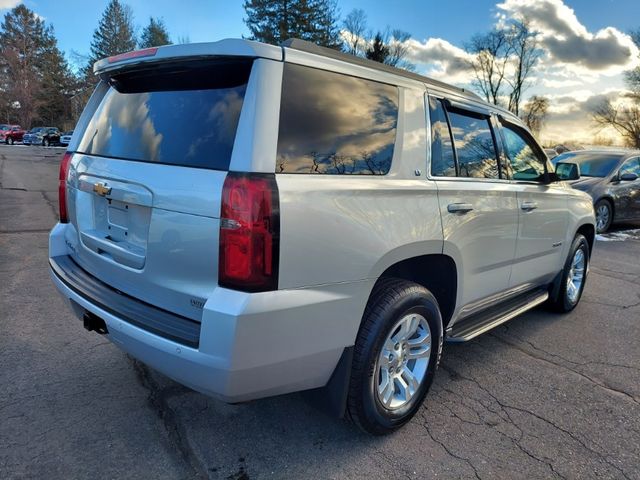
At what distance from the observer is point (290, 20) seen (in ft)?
132

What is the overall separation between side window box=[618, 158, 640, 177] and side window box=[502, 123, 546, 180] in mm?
7234

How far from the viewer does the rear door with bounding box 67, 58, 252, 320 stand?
6.85ft

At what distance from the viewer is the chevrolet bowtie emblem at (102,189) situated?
8.15 ft

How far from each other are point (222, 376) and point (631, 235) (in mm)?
10678

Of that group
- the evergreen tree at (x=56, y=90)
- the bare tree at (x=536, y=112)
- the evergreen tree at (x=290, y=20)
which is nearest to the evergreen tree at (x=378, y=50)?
the evergreen tree at (x=290, y=20)

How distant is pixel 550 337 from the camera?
4.30m

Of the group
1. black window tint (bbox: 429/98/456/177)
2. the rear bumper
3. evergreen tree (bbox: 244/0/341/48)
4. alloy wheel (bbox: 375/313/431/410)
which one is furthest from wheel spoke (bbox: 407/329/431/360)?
evergreen tree (bbox: 244/0/341/48)

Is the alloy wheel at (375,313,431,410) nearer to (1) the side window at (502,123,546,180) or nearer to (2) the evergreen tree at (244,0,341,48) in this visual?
(1) the side window at (502,123,546,180)

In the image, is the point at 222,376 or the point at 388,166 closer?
the point at 222,376

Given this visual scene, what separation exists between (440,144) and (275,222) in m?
1.46

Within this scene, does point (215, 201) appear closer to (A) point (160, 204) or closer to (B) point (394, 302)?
(A) point (160, 204)

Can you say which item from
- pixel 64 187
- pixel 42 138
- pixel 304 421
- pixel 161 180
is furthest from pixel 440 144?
pixel 42 138

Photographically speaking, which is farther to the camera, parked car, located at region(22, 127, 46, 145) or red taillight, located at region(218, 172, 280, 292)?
parked car, located at region(22, 127, 46, 145)

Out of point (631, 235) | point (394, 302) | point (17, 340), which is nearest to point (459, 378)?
point (394, 302)
